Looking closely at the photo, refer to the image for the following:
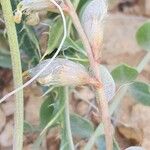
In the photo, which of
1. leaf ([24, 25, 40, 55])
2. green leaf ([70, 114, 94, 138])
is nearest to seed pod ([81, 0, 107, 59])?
leaf ([24, 25, 40, 55])

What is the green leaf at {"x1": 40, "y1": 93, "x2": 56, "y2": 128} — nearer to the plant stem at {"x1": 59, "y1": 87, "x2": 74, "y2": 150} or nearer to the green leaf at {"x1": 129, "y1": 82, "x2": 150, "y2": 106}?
the plant stem at {"x1": 59, "y1": 87, "x2": 74, "y2": 150}

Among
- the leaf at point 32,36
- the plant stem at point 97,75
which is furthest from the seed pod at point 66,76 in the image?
the leaf at point 32,36

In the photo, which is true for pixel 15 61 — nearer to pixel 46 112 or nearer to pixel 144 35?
pixel 46 112

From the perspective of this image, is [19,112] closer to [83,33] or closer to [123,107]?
[83,33]

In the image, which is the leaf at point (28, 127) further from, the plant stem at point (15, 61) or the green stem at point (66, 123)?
the plant stem at point (15, 61)

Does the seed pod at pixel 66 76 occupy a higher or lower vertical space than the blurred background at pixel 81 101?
higher

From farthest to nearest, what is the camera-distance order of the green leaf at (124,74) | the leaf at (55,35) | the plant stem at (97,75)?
1. the green leaf at (124,74)
2. the leaf at (55,35)
3. the plant stem at (97,75)

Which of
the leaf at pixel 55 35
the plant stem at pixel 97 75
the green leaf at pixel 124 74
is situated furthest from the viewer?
the green leaf at pixel 124 74
